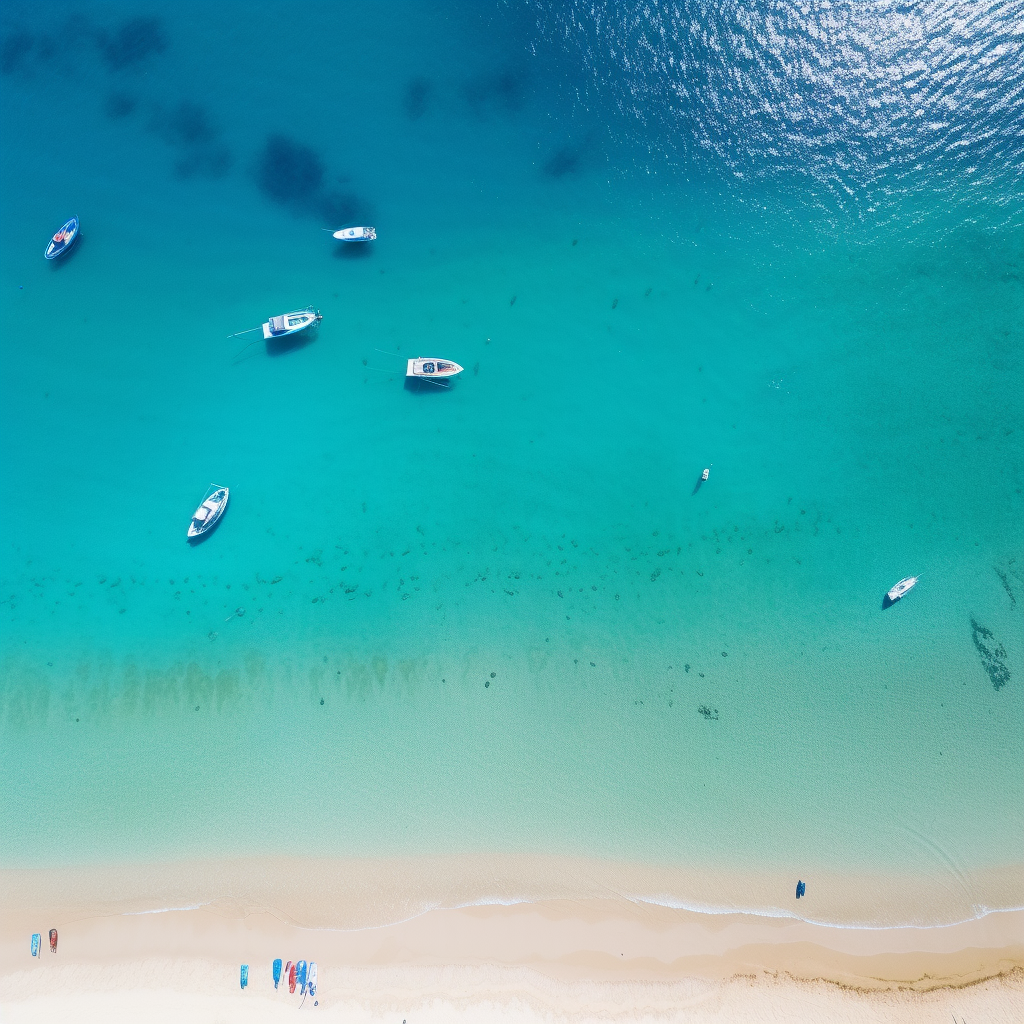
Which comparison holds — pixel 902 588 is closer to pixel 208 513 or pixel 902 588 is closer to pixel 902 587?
pixel 902 587

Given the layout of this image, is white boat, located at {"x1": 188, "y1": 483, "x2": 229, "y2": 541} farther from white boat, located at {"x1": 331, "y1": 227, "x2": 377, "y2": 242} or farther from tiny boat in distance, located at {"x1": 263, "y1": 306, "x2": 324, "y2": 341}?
white boat, located at {"x1": 331, "y1": 227, "x2": 377, "y2": 242}

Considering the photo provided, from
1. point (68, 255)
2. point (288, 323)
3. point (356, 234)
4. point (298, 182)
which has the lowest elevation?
point (288, 323)

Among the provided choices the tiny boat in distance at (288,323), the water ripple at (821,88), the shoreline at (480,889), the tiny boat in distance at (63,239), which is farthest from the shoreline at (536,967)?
the water ripple at (821,88)

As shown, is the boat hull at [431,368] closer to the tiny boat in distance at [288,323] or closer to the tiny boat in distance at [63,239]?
the tiny boat in distance at [288,323]

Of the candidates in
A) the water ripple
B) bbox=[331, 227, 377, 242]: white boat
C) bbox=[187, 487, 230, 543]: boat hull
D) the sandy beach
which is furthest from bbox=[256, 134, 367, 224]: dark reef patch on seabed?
the sandy beach

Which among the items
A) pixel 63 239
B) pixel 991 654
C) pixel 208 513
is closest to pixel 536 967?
pixel 991 654

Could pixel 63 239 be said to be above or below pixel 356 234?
above
